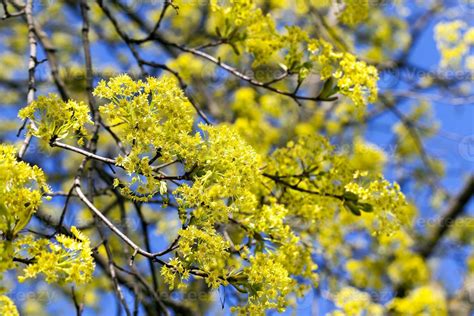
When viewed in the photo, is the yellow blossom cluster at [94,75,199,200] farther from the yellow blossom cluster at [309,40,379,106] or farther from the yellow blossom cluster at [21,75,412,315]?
the yellow blossom cluster at [309,40,379,106]

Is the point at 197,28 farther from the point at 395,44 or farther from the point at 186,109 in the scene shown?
the point at 186,109

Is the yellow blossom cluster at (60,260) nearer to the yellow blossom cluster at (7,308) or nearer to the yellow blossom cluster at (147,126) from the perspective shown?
the yellow blossom cluster at (7,308)

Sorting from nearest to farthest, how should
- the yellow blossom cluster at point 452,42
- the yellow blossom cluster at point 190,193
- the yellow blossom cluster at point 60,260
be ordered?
the yellow blossom cluster at point 60,260 < the yellow blossom cluster at point 190,193 < the yellow blossom cluster at point 452,42

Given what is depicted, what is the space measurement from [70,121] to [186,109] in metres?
0.42

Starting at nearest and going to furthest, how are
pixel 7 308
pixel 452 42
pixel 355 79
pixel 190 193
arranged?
pixel 7 308
pixel 190 193
pixel 355 79
pixel 452 42

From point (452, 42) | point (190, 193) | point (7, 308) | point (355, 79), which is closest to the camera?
point (7, 308)

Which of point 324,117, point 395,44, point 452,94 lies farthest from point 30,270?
point 395,44

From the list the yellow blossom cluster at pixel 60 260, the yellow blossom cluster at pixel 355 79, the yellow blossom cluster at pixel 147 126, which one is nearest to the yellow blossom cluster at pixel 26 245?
the yellow blossom cluster at pixel 60 260

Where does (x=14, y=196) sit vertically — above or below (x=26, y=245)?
above

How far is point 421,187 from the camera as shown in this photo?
916cm

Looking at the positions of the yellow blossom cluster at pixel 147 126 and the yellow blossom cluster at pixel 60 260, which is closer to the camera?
the yellow blossom cluster at pixel 60 260

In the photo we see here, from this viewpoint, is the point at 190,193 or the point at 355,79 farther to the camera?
the point at 355,79

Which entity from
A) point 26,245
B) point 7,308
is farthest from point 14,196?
point 7,308

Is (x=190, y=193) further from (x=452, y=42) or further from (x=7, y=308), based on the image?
(x=452, y=42)
